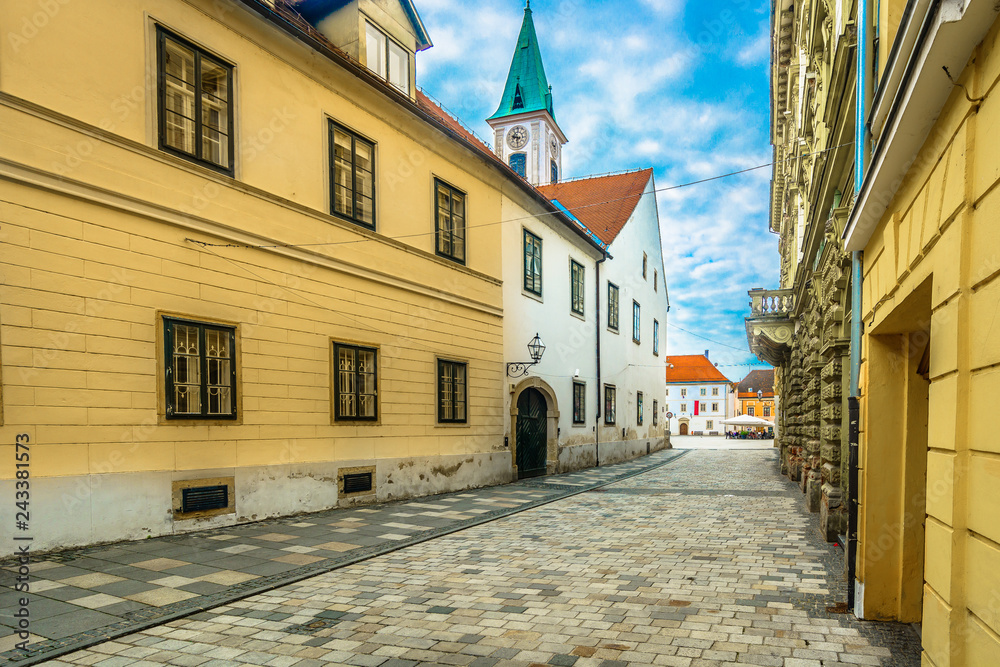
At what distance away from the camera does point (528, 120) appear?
4912 cm

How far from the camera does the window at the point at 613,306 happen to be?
25.6m

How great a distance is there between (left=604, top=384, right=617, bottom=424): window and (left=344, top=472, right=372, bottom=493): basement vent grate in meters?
14.1

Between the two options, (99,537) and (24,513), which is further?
(99,537)

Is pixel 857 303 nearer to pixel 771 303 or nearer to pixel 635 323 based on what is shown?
pixel 771 303

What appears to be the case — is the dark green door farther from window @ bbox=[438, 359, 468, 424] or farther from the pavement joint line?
the pavement joint line

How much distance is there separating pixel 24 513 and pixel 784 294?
57.8ft

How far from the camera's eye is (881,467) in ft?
17.7

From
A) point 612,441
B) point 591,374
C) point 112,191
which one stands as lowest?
point 612,441

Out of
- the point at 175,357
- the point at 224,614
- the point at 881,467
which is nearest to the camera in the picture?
the point at 881,467

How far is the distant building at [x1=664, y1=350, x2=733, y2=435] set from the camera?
83125mm

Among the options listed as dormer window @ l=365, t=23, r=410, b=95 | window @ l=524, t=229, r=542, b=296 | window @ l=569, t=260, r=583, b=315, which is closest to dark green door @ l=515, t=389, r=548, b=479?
window @ l=524, t=229, r=542, b=296

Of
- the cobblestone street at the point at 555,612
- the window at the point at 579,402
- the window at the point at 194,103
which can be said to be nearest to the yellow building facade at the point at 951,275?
the cobblestone street at the point at 555,612

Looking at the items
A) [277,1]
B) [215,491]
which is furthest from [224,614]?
[277,1]

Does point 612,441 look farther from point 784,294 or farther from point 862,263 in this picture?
point 862,263
